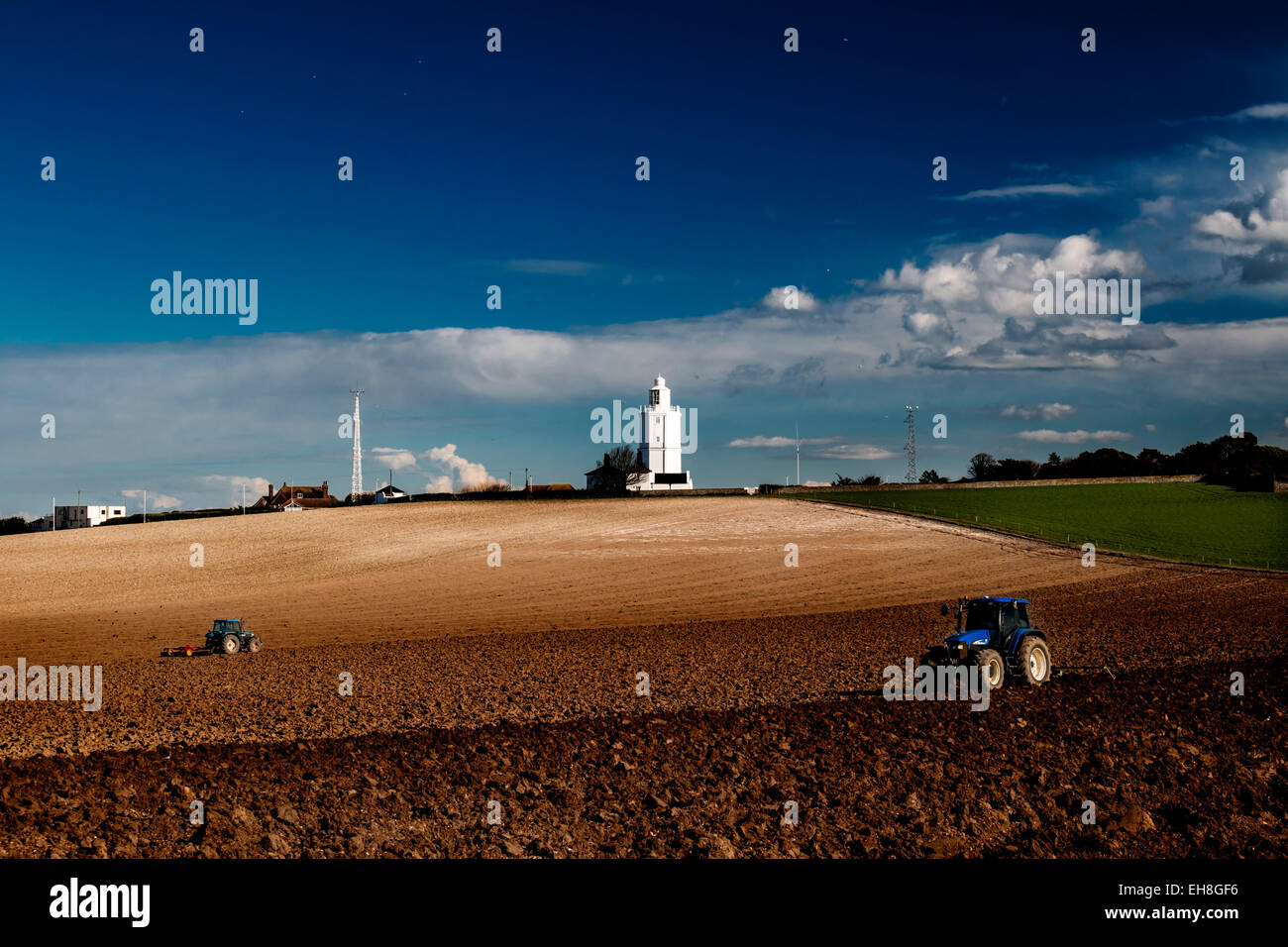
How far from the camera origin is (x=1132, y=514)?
71.7 metres

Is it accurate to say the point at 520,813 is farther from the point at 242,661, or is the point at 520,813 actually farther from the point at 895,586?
the point at 895,586

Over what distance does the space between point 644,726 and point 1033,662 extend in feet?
31.5

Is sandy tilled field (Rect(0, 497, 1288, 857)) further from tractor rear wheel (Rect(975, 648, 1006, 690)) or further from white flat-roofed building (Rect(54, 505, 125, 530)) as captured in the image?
white flat-roofed building (Rect(54, 505, 125, 530))

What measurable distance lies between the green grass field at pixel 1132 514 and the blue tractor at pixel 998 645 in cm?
3724

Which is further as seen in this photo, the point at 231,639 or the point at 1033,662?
the point at 231,639

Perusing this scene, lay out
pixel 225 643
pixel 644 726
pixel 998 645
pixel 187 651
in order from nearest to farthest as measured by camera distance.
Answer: pixel 644 726 < pixel 998 645 < pixel 225 643 < pixel 187 651

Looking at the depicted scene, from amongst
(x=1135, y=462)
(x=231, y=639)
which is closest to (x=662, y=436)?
(x=1135, y=462)

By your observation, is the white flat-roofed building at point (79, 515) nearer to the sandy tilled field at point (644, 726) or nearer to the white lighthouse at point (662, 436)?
the white lighthouse at point (662, 436)

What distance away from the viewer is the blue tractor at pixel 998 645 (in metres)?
19.5

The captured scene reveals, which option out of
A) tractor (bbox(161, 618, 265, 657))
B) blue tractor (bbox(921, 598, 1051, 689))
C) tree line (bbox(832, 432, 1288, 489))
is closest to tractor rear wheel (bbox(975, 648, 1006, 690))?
blue tractor (bbox(921, 598, 1051, 689))

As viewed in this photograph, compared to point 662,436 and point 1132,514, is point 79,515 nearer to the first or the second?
point 662,436

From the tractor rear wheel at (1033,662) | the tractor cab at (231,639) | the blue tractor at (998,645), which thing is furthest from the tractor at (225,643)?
the tractor rear wheel at (1033,662)

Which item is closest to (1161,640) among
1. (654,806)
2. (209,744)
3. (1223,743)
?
(1223,743)

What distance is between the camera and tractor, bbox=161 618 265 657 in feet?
99.1
